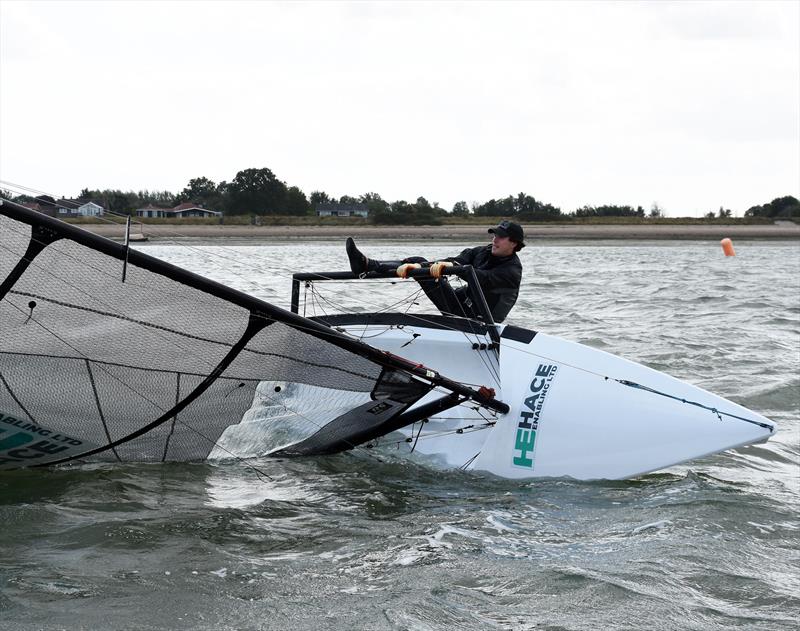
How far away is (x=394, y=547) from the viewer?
4.66 metres

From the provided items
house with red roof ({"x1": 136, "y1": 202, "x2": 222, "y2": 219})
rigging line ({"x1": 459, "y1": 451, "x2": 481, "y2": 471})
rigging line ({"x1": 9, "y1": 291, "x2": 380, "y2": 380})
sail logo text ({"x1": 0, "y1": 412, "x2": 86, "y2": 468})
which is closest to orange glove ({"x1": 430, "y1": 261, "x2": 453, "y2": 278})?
rigging line ({"x1": 9, "y1": 291, "x2": 380, "y2": 380})

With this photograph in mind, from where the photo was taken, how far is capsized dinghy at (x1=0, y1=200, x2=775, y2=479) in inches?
177

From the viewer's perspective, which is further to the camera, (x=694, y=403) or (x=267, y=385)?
(x=694, y=403)

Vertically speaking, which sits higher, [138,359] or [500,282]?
[500,282]

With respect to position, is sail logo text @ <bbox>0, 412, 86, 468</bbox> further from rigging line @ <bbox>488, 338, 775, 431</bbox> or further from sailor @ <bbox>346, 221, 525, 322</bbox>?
rigging line @ <bbox>488, 338, 775, 431</bbox>

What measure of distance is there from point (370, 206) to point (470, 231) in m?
21.7

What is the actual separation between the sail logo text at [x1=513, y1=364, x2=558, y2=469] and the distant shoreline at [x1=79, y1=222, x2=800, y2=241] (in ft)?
144

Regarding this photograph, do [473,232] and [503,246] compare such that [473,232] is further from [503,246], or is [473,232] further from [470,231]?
[503,246]

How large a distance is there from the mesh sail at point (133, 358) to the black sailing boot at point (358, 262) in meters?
1.12

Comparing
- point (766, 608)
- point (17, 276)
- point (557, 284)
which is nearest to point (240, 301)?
point (17, 276)

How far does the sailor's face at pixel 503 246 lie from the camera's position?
23.2ft

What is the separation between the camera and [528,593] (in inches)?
164

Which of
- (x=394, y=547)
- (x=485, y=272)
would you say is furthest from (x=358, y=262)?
(x=394, y=547)

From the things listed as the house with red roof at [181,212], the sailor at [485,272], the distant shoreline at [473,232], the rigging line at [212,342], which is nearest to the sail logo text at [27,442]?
the rigging line at [212,342]
